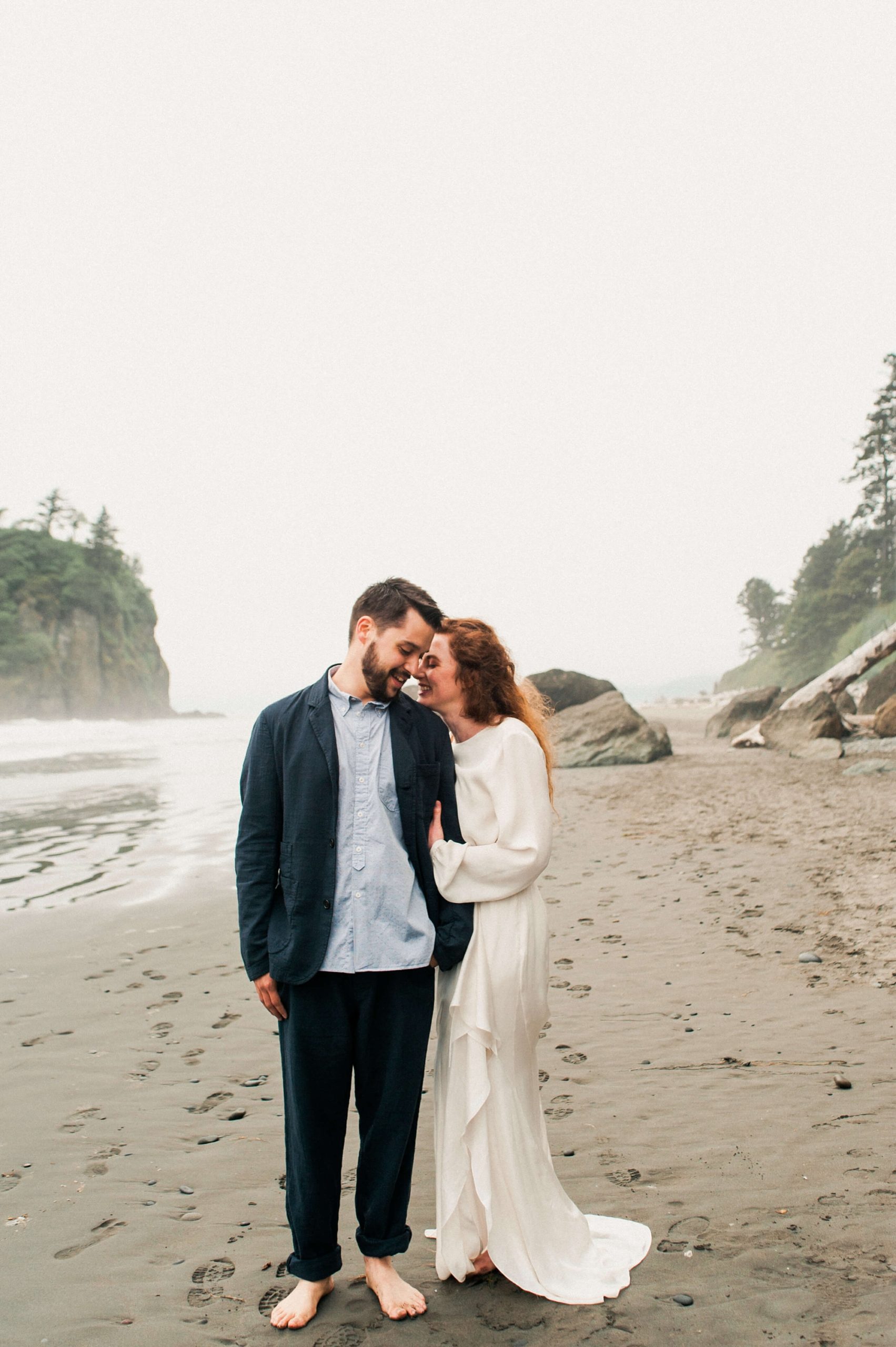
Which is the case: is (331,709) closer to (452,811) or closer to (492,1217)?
(452,811)

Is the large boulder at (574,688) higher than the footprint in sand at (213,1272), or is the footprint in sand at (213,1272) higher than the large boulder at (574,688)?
the large boulder at (574,688)

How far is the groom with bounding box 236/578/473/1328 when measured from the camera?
266 cm

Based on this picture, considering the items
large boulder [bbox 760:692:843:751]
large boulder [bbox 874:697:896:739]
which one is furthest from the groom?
large boulder [bbox 874:697:896:739]

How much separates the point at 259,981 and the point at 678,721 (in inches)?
1557

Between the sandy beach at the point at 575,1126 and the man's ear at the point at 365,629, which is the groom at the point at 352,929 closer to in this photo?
the man's ear at the point at 365,629

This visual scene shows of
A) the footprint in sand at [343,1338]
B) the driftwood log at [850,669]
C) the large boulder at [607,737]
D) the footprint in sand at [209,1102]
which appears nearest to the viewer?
the footprint in sand at [343,1338]

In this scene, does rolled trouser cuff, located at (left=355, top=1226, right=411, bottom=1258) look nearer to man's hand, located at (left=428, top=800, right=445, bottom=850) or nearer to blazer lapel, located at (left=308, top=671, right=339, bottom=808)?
man's hand, located at (left=428, top=800, right=445, bottom=850)

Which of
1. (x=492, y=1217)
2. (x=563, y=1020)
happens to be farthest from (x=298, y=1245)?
(x=563, y=1020)

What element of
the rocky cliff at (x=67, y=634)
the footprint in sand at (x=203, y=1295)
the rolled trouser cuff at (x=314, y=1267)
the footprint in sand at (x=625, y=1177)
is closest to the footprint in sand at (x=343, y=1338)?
the rolled trouser cuff at (x=314, y=1267)

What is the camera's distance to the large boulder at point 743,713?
2556 cm

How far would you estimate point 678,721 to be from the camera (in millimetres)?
40656

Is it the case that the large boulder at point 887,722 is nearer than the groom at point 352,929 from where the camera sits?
No

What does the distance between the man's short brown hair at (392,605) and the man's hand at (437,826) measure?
577 millimetres

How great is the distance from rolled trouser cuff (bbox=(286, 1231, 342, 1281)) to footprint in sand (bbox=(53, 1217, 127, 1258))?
83cm
